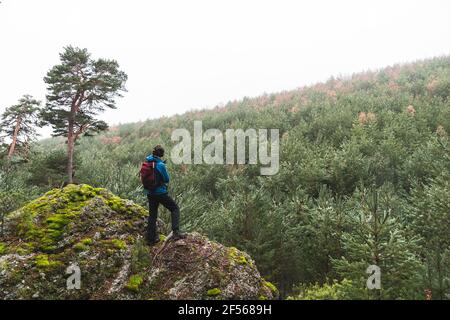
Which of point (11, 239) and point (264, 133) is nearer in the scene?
point (11, 239)

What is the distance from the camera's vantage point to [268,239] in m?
9.93

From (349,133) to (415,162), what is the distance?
6012 mm

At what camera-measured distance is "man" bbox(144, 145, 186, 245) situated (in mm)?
7129

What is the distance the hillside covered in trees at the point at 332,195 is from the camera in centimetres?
642

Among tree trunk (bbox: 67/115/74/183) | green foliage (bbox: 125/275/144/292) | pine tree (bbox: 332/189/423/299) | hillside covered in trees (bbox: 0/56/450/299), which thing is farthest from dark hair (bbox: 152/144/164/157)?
tree trunk (bbox: 67/115/74/183)

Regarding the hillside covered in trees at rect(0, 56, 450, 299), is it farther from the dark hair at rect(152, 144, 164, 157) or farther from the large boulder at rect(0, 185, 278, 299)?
the dark hair at rect(152, 144, 164, 157)

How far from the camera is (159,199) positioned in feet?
23.8

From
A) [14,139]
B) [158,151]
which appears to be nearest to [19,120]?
[14,139]

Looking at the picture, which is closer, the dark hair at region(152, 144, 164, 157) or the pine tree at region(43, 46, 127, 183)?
the dark hair at region(152, 144, 164, 157)

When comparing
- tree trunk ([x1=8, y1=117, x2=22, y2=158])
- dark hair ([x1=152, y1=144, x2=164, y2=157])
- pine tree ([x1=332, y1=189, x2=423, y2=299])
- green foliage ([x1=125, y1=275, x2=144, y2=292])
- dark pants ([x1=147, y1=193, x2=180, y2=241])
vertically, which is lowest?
green foliage ([x1=125, y1=275, x2=144, y2=292])

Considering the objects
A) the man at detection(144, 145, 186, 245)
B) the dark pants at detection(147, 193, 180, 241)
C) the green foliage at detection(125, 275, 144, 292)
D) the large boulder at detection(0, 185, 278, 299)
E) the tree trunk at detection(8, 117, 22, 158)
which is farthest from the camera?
the tree trunk at detection(8, 117, 22, 158)

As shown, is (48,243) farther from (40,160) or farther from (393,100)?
(393,100)
